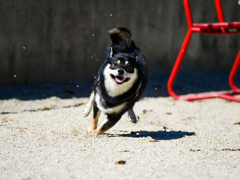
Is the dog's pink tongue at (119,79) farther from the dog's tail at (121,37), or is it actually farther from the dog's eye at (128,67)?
the dog's tail at (121,37)

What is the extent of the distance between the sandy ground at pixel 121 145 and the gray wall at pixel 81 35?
2.93 feet

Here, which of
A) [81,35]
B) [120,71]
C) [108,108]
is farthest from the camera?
[81,35]

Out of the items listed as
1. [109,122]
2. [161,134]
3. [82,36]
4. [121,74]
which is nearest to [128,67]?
[121,74]

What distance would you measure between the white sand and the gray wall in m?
0.93

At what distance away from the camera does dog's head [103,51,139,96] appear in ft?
6.24

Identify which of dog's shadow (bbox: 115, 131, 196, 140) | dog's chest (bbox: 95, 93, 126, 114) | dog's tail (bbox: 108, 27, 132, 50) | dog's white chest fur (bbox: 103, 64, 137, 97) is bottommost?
dog's shadow (bbox: 115, 131, 196, 140)

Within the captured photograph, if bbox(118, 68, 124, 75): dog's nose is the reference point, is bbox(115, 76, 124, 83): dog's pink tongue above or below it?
below

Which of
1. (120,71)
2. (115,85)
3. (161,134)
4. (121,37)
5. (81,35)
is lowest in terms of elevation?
(161,134)

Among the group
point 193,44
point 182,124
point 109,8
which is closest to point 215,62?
point 193,44

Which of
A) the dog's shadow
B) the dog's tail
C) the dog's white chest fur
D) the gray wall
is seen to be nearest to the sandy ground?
the dog's shadow

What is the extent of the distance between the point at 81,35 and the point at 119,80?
7.91 feet

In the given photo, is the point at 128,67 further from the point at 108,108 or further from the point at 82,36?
the point at 82,36

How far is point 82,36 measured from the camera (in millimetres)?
4160

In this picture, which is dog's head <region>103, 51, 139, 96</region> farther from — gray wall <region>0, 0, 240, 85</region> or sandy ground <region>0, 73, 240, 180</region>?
gray wall <region>0, 0, 240, 85</region>
